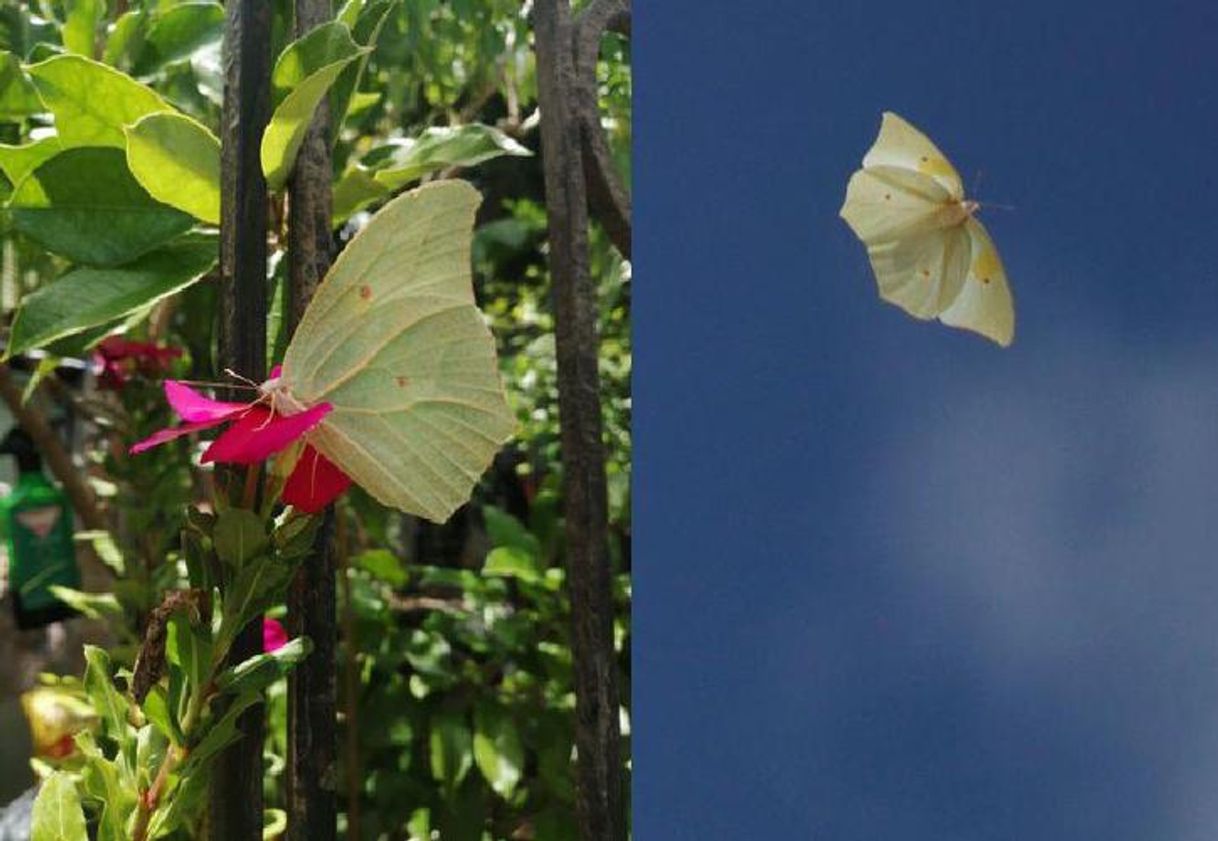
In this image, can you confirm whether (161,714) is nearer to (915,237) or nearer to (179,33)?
(915,237)

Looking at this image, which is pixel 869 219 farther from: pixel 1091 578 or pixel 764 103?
pixel 1091 578

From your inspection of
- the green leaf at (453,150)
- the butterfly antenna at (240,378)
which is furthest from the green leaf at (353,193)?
the butterfly antenna at (240,378)

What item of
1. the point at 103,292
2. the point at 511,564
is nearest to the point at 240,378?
the point at 103,292

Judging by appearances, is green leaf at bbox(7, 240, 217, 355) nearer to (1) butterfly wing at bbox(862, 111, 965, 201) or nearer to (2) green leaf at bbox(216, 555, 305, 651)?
(2) green leaf at bbox(216, 555, 305, 651)

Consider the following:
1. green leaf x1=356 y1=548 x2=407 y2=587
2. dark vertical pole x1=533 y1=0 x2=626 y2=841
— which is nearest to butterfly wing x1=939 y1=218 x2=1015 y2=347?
dark vertical pole x1=533 y1=0 x2=626 y2=841

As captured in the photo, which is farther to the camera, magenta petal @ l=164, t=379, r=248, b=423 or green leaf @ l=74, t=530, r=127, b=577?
green leaf @ l=74, t=530, r=127, b=577

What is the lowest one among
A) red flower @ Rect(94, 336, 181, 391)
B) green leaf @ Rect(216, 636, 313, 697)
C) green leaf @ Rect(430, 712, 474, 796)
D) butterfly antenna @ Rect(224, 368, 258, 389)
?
green leaf @ Rect(430, 712, 474, 796)
